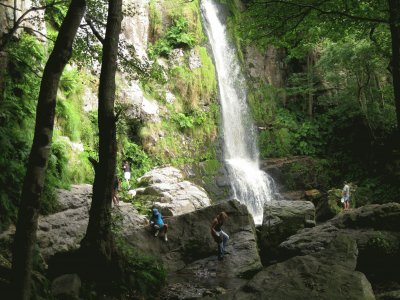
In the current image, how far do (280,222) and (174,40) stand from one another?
46.5ft

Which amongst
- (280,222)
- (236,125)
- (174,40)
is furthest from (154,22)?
(280,222)

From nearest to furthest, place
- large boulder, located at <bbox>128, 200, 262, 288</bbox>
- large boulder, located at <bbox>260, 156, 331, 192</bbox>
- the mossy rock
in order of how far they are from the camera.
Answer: large boulder, located at <bbox>128, 200, 262, 288</bbox>, the mossy rock, large boulder, located at <bbox>260, 156, 331, 192</bbox>

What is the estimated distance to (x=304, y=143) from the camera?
26.1 meters

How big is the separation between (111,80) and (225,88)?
18149 mm

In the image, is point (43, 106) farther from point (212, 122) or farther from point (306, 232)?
point (212, 122)

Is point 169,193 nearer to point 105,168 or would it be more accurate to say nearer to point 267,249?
point 267,249

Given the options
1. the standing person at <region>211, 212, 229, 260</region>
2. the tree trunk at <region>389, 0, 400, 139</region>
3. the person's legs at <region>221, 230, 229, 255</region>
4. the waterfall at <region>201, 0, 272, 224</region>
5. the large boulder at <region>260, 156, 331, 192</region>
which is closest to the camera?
the tree trunk at <region>389, 0, 400, 139</region>

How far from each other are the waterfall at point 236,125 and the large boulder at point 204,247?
7780 mm

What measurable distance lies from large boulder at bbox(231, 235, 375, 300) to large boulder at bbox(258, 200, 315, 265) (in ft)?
16.7

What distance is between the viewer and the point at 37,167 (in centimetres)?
489

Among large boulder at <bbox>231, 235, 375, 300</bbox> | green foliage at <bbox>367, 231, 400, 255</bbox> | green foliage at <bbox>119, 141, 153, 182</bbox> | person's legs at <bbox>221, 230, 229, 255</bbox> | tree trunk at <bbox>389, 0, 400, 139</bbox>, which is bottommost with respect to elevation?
large boulder at <bbox>231, 235, 375, 300</bbox>

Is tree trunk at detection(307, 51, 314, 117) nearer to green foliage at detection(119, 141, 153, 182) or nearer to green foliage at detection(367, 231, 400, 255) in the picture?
green foliage at detection(119, 141, 153, 182)

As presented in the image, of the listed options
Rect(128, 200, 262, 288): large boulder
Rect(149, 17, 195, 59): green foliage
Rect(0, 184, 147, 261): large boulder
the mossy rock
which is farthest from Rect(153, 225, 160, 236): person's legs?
Rect(149, 17, 195, 59): green foliage

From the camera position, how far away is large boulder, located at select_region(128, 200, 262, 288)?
29.9ft
